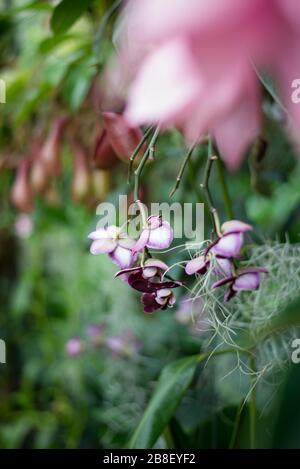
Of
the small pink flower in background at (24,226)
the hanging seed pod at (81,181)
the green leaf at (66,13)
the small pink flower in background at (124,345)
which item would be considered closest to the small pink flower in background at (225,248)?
the green leaf at (66,13)

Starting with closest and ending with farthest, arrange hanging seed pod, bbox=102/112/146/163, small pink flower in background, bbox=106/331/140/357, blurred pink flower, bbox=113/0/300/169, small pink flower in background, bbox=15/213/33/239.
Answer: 1. blurred pink flower, bbox=113/0/300/169
2. hanging seed pod, bbox=102/112/146/163
3. small pink flower in background, bbox=106/331/140/357
4. small pink flower in background, bbox=15/213/33/239

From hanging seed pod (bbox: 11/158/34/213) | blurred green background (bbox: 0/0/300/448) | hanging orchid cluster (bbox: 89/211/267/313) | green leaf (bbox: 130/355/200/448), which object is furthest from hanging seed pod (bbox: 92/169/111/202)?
hanging orchid cluster (bbox: 89/211/267/313)

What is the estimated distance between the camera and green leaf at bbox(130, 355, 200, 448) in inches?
20.4

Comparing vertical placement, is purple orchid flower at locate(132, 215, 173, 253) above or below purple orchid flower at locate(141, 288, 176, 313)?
above

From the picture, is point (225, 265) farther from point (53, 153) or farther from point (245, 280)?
point (53, 153)

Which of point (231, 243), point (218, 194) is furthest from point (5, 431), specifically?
point (231, 243)

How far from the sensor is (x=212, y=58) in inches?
5.0

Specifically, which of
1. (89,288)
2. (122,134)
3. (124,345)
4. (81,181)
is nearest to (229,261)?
(122,134)

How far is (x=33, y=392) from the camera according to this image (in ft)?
5.70

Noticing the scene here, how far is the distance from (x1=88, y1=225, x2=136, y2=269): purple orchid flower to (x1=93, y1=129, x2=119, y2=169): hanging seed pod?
0.57ft

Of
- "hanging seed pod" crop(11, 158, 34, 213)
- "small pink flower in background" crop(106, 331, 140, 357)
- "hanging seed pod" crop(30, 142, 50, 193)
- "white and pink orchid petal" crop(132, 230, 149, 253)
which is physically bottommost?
"small pink flower in background" crop(106, 331, 140, 357)

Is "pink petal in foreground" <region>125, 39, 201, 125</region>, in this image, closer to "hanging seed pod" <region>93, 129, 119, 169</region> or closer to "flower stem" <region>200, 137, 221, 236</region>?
"flower stem" <region>200, 137, 221, 236</region>

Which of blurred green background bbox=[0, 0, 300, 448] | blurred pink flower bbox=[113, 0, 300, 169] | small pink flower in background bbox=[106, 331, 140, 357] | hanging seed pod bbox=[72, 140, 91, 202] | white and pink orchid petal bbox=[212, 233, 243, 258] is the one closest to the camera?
blurred pink flower bbox=[113, 0, 300, 169]

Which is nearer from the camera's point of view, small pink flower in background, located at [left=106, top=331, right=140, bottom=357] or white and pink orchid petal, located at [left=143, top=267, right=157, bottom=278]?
white and pink orchid petal, located at [left=143, top=267, right=157, bottom=278]
